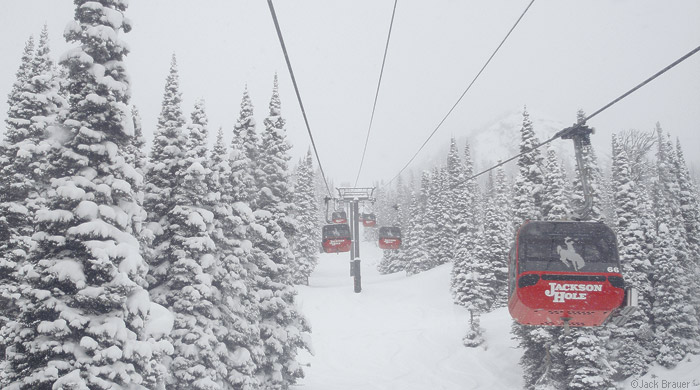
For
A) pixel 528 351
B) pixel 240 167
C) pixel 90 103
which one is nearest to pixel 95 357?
pixel 90 103

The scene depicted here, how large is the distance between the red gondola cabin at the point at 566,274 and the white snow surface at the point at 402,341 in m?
15.8

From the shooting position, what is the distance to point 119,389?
10664 mm

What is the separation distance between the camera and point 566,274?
10.2m

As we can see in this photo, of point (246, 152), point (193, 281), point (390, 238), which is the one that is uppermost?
point (246, 152)

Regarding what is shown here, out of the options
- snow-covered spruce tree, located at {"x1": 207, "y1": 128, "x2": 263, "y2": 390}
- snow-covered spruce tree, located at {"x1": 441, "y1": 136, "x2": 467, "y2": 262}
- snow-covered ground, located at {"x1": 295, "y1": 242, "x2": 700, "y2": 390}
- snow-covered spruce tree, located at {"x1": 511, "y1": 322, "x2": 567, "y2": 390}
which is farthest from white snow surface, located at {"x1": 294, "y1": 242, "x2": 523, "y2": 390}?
snow-covered spruce tree, located at {"x1": 207, "y1": 128, "x2": 263, "y2": 390}

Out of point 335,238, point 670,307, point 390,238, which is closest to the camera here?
point 335,238

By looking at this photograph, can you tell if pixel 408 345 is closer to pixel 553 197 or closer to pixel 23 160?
pixel 553 197

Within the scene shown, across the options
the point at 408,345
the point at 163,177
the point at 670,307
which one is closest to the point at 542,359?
the point at 670,307

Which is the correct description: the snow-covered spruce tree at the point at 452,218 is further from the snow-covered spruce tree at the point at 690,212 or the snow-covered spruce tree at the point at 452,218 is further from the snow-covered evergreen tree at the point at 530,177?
the snow-covered evergreen tree at the point at 530,177

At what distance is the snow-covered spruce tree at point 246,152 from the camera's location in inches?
881

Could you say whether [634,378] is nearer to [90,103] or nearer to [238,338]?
[238,338]

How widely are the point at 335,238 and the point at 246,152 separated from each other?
909 cm

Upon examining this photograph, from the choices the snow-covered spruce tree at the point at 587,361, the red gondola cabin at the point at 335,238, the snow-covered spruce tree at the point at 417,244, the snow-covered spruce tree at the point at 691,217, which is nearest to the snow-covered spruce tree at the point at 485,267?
the snow-covered spruce tree at the point at 587,361

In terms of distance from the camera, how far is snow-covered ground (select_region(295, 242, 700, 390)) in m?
31.6
